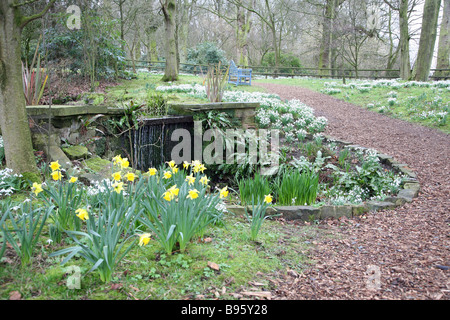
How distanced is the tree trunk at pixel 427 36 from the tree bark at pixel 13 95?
13109 mm

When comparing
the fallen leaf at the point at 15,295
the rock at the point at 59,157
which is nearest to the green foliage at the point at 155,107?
the rock at the point at 59,157

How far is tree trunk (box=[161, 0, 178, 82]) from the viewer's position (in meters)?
10.5

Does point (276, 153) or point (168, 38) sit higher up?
point (168, 38)

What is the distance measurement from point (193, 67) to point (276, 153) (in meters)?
16.8

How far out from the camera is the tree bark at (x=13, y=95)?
272cm

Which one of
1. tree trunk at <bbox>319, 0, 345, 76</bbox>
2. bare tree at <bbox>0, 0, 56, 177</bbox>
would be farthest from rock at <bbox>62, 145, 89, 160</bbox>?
tree trunk at <bbox>319, 0, 345, 76</bbox>

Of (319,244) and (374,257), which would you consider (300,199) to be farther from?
(374,257)

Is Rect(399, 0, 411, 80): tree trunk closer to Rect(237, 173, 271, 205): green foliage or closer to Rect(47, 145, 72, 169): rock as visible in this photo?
Rect(237, 173, 271, 205): green foliage

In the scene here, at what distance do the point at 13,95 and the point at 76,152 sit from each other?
1.31 m

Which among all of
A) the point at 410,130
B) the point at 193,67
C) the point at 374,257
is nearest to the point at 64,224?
the point at 374,257

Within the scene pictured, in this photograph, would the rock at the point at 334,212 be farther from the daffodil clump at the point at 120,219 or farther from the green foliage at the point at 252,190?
the daffodil clump at the point at 120,219

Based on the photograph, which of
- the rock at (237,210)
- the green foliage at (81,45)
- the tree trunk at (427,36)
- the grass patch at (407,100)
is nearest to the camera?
the rock at (237,210)

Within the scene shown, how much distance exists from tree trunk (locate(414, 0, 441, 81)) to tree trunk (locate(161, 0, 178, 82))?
9031 millimetres
